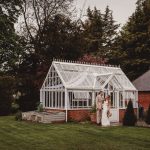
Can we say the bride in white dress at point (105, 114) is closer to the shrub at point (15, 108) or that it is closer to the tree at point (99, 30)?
the shrub at point (15, 108)

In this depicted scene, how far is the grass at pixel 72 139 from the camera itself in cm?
1401

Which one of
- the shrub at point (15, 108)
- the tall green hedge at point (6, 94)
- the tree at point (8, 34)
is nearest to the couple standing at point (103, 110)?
the tree at point (8, 34)

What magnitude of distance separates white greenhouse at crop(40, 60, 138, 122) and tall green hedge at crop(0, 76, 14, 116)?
513 centimetres

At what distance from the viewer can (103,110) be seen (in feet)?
75.6

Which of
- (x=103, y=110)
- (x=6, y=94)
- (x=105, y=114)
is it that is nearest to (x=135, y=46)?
(x=6, y=94)

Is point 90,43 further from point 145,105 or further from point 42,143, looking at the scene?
point 42,143

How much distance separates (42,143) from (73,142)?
50.9 inches

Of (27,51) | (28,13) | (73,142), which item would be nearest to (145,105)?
(27,51)

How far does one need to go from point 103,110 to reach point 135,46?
2363 centimetres

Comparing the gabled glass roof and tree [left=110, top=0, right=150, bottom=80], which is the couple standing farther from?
tree [left=110, top=0, right=150, bottom=80]

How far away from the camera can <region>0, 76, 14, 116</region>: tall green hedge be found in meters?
31.9

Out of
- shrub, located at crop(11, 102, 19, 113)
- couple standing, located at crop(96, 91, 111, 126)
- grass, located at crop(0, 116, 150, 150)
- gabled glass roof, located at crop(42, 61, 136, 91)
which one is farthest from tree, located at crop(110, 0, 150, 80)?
grass, located at crop(0, 116, 150, 150)

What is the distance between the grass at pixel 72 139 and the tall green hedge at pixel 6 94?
12.2 m

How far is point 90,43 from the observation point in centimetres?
5169
